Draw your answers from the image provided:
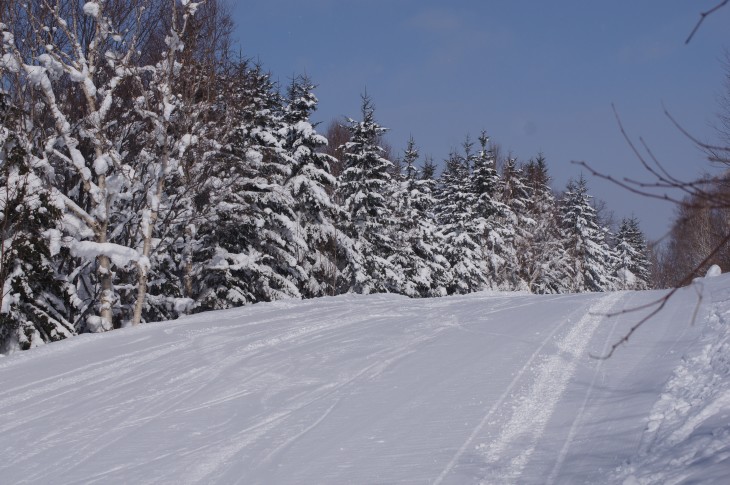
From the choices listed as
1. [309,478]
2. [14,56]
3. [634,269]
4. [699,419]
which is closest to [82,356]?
[309,478]

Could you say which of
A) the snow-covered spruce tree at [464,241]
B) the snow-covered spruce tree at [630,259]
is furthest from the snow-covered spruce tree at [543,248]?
the snow-covered spruce tree at [630,259]

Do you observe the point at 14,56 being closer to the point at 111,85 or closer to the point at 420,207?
the point at 111,85

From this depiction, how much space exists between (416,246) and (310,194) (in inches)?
374

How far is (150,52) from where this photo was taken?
19.7 m

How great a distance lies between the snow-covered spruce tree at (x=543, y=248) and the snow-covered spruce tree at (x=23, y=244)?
99.1ft

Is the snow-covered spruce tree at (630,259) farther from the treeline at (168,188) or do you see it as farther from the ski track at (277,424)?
the ski track at (277,424)

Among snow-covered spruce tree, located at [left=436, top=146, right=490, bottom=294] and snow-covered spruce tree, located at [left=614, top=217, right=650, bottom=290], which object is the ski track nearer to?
snow-covered spruce tree, located at [left=436, top=146, right=490, bottom=294]

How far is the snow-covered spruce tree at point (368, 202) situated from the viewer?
2586 centimetres

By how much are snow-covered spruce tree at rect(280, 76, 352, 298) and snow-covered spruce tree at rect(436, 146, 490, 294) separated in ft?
34.6

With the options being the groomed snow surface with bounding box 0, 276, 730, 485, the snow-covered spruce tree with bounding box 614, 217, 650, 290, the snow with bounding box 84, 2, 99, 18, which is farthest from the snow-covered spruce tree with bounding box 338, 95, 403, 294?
the snow-covered spruce tree with bounding box 614, 217, 650, 290

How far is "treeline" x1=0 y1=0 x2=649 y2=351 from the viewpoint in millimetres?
12586

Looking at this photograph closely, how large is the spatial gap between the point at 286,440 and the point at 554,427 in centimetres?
255

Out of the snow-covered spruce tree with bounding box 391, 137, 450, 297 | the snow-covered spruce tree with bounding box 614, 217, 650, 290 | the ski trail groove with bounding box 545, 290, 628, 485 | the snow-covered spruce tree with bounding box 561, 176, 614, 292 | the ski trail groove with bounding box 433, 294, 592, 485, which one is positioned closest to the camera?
the ski trail groove with bounding box 545, 290, 628, 485

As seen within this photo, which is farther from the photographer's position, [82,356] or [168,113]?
[168,113]
